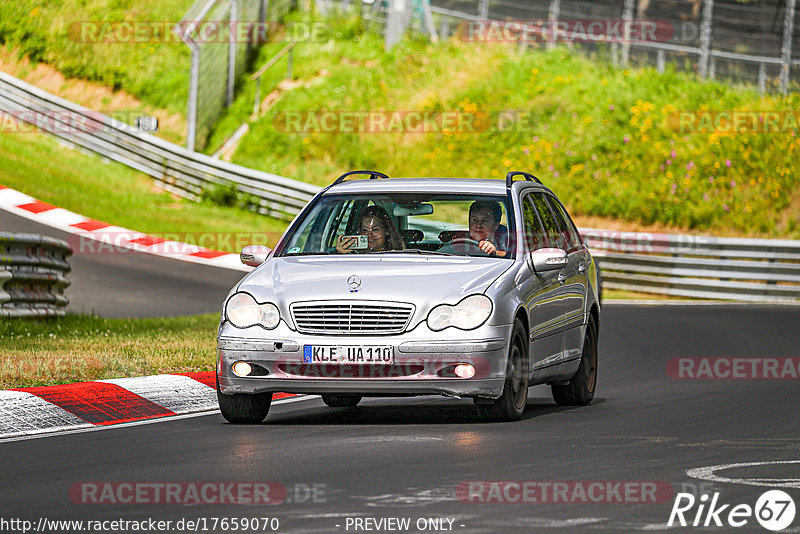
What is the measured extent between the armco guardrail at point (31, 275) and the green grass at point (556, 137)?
18202mm

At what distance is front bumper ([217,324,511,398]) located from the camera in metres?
9.76

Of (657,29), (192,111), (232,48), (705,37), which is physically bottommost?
(192,111)

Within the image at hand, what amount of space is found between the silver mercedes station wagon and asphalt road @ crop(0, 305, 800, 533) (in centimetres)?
32

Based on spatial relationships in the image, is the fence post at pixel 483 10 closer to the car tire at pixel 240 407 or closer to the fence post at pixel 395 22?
the fence post at pixel 395 22

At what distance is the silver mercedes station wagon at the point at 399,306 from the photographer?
9781 millimetres

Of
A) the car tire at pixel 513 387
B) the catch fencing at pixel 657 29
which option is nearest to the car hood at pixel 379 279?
the car tire at pixel 513 387

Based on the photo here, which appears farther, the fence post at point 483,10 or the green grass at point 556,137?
the fence post at point 483,10

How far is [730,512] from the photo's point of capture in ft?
21.9

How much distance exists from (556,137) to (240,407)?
26576 mm

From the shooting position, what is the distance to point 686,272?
27203 mm

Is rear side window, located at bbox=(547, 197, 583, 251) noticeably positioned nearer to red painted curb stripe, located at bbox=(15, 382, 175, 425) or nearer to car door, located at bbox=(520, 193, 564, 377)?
car door, located at bbox=(520, 193, 564, 377)

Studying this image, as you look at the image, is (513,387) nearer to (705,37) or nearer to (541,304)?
(541,304)

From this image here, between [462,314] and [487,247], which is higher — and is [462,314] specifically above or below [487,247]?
below

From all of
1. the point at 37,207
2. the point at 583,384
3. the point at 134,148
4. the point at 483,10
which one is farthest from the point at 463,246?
the point at 483,10
